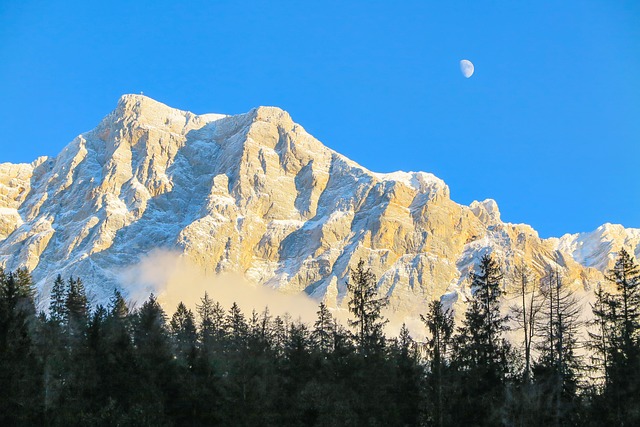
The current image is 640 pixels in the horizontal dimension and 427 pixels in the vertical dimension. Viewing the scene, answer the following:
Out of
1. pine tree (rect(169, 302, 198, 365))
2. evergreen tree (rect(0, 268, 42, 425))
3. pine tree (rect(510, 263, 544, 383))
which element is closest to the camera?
evergreen tree (rect(0, 268, 42, 425))

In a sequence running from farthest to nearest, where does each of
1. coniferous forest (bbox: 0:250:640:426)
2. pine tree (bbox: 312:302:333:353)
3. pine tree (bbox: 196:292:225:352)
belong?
pine tree (bbox: 196:292:225:352) → pine tree (bbox: 312:302:333:353) → coniferous forest (bbox: 0:250:640:426)

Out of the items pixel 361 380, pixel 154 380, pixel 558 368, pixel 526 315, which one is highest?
pixel 526 315

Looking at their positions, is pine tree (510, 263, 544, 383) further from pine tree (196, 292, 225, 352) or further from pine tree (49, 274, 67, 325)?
pine tree (49, 274, 67, 325)

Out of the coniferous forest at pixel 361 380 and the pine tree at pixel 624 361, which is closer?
Answer: the pine tree at pixel 624 361

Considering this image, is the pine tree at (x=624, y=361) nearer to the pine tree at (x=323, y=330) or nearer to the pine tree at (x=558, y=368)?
the pine tree at (x=558, y=368)

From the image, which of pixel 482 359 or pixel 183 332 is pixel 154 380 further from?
pixel 183 332

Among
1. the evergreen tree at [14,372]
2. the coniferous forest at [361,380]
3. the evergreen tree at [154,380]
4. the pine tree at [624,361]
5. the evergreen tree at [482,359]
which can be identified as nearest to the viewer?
the evergreen tree at [14,372]

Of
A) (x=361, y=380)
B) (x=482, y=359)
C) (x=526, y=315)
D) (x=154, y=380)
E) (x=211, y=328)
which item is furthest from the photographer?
(x=211, y=328)

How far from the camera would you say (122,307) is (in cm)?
9006

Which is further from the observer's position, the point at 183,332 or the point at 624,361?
the point at 183,332

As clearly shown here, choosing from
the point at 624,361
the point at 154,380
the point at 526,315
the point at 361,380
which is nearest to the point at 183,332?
the point at 154,380

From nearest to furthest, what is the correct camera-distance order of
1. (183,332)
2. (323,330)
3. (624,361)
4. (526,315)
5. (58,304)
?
(624,361), (526,315), (323,330), (183,332), (58,304)

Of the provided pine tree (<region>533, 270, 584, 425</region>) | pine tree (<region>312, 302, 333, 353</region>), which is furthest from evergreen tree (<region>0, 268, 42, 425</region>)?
pine tree (<region>312, 302, 333, 353</region>)

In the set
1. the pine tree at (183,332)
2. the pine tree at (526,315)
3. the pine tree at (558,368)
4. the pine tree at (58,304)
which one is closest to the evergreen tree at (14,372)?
the pine tree at (183,332)
